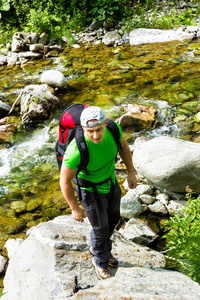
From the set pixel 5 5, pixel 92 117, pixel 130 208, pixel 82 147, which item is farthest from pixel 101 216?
pixel 5 5

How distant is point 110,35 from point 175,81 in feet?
16.5

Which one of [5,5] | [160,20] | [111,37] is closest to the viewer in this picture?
[111,37]

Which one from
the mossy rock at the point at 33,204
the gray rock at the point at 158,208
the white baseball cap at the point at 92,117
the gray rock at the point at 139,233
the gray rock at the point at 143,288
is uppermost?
the white baseball cap at the point at 92,117

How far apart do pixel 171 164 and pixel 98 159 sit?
2204 millimetres

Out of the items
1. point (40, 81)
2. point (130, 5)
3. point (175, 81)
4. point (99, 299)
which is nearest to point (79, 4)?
point (130, 5)

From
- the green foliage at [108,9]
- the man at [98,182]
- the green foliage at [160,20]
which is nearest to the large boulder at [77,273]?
the man at [98,182]

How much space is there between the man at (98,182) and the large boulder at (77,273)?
0.62ft

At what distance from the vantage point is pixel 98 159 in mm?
2338

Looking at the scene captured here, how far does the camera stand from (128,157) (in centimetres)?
276

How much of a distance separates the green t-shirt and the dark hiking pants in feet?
0.34

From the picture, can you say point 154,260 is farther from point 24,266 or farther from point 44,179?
point 44,179

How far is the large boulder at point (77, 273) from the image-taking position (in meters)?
1.92

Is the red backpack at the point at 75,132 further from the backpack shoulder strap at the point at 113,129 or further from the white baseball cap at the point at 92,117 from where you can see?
the white baseball cap at the point at 92,117

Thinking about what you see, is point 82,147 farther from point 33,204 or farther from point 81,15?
point 81,15
